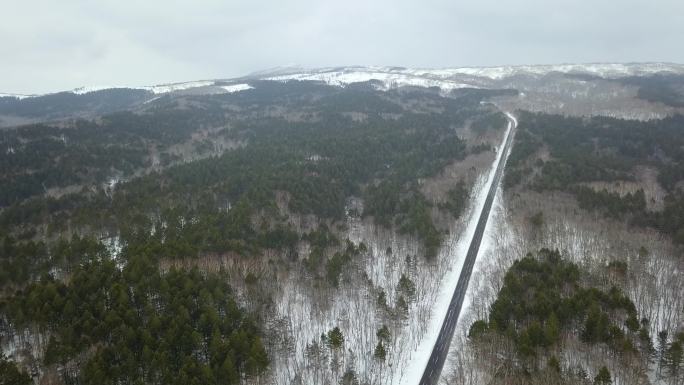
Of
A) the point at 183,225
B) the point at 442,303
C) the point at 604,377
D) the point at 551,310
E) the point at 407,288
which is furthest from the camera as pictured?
the point at 183,225

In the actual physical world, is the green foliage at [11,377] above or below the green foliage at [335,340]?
above

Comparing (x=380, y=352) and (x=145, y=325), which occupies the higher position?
(x=145, y=325)

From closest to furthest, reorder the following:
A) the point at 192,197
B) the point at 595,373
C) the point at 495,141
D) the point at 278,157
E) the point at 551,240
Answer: the point at 595,373 < the point at 551,240 < the point at 192,197 < the point at 278,157 < the point at 495,141

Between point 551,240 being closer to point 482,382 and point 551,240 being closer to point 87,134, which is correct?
point 482,382

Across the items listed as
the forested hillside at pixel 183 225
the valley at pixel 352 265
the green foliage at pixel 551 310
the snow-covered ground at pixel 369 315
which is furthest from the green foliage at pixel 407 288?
the green foliage at pixel 551 310

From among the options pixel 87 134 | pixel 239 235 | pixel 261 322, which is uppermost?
pixel 87 134

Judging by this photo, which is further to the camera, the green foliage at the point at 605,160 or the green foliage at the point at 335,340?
the green foliage at the point at 605,160

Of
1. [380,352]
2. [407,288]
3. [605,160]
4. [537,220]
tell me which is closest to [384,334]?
[380,352]

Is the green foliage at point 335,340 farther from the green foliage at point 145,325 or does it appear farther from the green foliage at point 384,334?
the green foliage at point 145,325

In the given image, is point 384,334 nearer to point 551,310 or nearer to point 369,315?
point 369,315

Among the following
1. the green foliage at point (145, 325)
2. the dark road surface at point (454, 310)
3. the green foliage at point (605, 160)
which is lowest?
the dark road surface at point (454, 310)

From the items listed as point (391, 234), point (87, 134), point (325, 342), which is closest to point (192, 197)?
point (391, 234)
